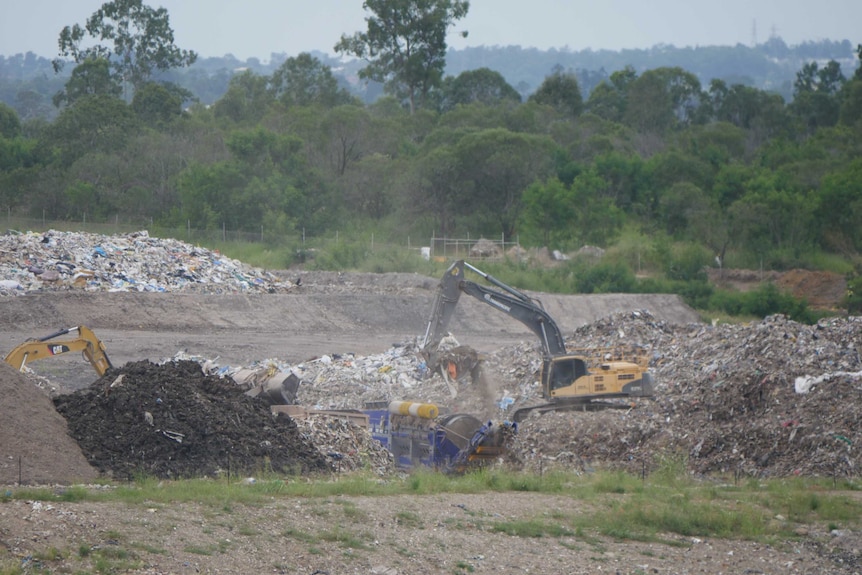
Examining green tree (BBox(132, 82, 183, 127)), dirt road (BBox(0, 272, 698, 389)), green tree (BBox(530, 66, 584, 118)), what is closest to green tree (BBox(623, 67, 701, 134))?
green tree (BBox(530, 66, 584, 118))

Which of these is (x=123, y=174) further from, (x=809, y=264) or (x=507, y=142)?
(x=809, y=264)

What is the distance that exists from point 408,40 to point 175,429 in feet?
225

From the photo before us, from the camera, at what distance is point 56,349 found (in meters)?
16.8

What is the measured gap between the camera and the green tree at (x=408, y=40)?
78938 millimetres

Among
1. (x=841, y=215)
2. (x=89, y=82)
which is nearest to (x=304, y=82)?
(x=89, y=82)

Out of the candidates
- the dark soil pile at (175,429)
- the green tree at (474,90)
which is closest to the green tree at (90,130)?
the green tree at (474,90)

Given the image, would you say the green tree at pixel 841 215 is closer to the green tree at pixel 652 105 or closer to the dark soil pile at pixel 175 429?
the green tree at pixel 652 105

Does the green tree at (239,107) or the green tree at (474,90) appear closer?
the green tree at (239,107)

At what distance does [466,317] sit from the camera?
122 feet

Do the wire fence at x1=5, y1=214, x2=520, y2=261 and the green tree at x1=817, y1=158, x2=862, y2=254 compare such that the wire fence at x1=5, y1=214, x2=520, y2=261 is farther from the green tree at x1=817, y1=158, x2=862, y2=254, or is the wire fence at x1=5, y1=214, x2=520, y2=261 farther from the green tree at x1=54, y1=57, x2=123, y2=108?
the green tree at x1=54, y1=57, x2=123, y2=108

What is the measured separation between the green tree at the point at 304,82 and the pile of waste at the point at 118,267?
157ft

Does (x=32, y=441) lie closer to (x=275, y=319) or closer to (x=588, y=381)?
(x=588, y=381)

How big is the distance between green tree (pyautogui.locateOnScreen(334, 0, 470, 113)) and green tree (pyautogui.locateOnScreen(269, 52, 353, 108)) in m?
5.87

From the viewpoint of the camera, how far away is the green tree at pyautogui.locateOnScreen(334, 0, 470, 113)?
78.9 metres
